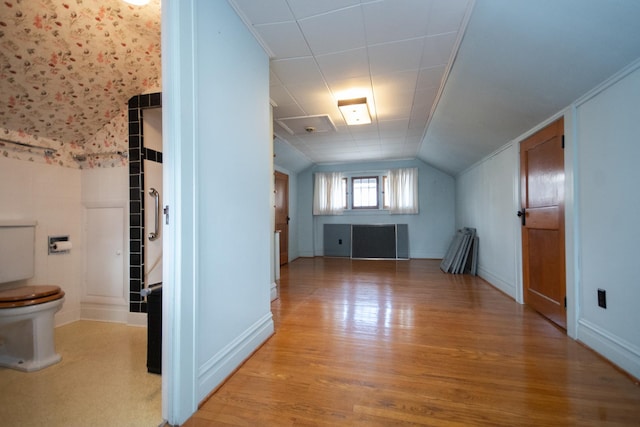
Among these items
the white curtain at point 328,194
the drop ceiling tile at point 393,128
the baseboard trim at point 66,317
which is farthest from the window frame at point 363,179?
the baseboard trim at point 66,317

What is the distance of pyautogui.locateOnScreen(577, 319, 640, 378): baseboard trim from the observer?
1509 mm

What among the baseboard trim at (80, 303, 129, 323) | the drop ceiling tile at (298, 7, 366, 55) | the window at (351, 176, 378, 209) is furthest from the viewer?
the window at (351, 176, 378, 209)

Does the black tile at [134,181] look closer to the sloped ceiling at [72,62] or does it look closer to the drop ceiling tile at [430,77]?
the sloped ceiling at [72,62]

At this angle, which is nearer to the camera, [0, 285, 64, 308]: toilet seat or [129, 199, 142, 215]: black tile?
[0, 285, 64, 308]: toilet seat

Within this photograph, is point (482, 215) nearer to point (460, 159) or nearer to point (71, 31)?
point (460, 159)

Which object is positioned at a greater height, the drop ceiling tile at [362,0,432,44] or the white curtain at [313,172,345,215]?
the drop ceiling tile at [362,0,432,44]

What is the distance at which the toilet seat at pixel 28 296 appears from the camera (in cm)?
160

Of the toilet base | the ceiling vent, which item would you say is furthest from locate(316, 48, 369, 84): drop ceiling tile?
the toilet base

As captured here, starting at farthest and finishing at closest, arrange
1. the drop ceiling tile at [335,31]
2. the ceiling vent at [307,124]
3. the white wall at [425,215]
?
the white wall at [425,215] < the ceiling vent at [307,124] < the drop ceiling tile at [335,31]

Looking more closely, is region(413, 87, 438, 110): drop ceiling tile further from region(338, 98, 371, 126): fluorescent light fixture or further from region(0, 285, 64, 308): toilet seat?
region(0, 285, 64, 308): toilet seat

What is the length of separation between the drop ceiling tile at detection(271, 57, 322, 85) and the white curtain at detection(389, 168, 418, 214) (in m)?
3.90

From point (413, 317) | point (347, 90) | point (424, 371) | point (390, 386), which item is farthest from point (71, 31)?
point (413, 317)

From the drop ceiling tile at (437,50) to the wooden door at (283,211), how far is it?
11.3 ft

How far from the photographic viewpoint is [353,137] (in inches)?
174
